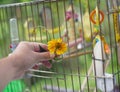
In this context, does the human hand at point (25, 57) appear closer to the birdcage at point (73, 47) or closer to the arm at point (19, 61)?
the arm at point (19, 61)

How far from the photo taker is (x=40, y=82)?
1273mm

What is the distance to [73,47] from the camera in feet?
4.17

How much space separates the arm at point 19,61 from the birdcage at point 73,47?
0.45ft

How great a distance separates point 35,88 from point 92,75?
1.09 feet

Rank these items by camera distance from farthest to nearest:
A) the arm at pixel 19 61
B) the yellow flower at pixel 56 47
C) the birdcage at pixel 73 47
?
1. the birdcage at pixel 73 47
2. the yellow flower at pixel 56 47
3. the arm at pixel 19 61

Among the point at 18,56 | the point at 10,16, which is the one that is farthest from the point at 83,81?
the point at 18,56

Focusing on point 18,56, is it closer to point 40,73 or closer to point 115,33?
point 115,33

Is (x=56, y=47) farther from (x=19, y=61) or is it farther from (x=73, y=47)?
(x=73, y=47)

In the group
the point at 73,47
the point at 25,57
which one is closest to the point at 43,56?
the point at 25,57

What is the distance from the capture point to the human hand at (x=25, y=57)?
62 centimetres

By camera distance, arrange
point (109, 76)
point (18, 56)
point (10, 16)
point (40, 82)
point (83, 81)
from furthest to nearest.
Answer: point (10, 16) → point (40, 82) → point (83, 81) → point (109, 76) → point (18, 56)

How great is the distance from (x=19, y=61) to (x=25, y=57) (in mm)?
19

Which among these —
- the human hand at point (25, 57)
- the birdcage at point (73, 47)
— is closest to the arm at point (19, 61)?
the human hand at point (25, 57)

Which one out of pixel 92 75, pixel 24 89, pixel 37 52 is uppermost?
pixel 37 52
